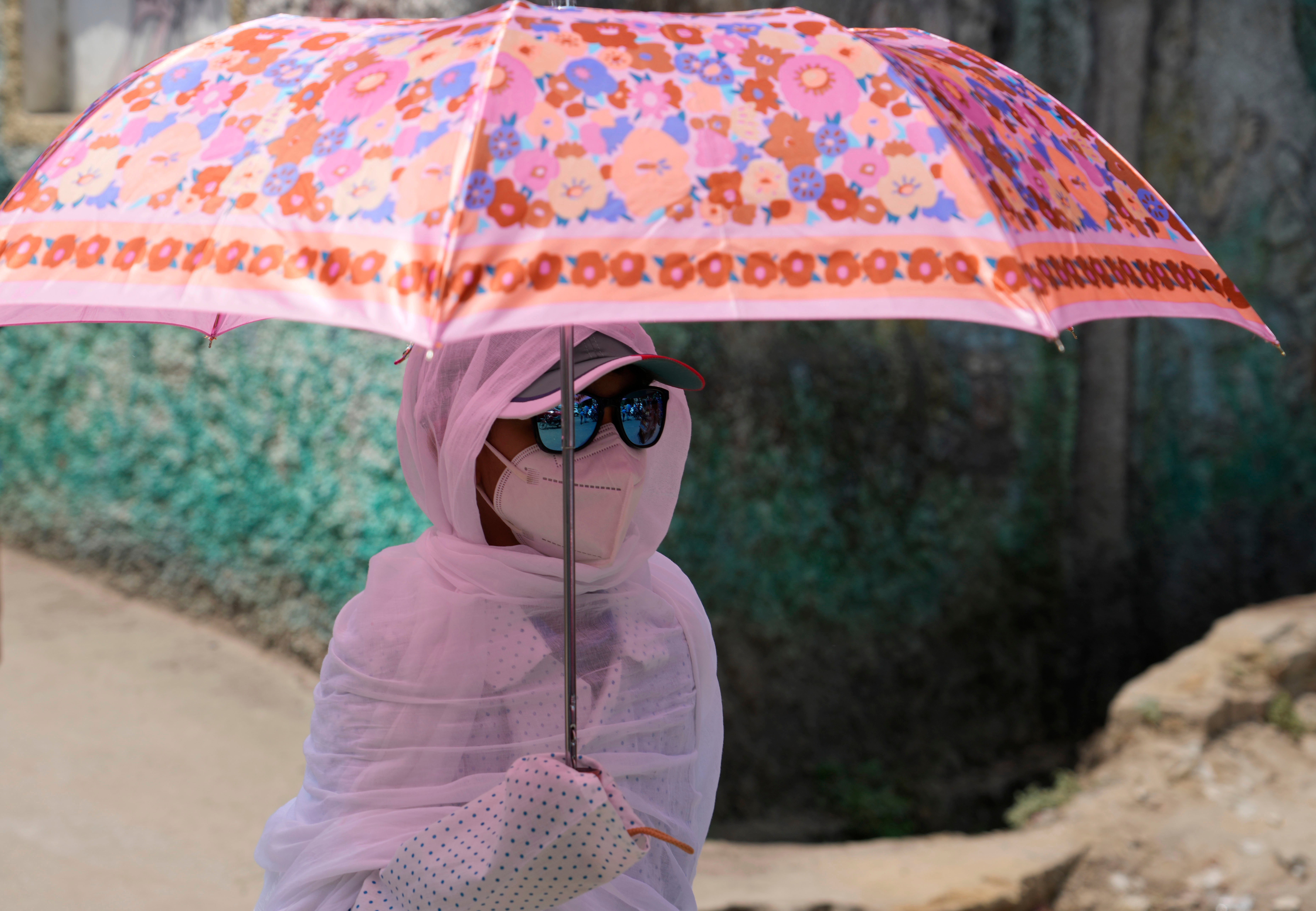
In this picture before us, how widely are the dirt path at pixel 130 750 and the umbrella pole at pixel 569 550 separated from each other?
101 inches

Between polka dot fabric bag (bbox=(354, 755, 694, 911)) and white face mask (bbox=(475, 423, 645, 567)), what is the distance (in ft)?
1.03

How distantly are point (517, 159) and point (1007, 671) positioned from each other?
5081mm

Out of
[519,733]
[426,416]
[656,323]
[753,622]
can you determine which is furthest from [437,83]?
[753,622]

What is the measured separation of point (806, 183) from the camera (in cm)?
98

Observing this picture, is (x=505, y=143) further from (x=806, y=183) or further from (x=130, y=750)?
(x=130, y=750)

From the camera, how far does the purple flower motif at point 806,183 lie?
97cm

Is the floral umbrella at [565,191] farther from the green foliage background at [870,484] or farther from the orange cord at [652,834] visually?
the green foliage background at [870,484]

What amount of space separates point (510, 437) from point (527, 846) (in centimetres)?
52

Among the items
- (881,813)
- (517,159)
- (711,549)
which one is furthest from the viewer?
(881,813)

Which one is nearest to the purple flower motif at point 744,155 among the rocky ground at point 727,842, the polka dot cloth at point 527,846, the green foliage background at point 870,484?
the polka dot cloth at point 527,846

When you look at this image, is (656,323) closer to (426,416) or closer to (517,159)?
(426,416)

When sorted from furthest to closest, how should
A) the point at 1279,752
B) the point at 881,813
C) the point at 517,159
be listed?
the point at 881,813 < the point at 1279,752 < the point at 517,159

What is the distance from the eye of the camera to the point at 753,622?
4895mm

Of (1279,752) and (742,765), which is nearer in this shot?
(1279,752)
